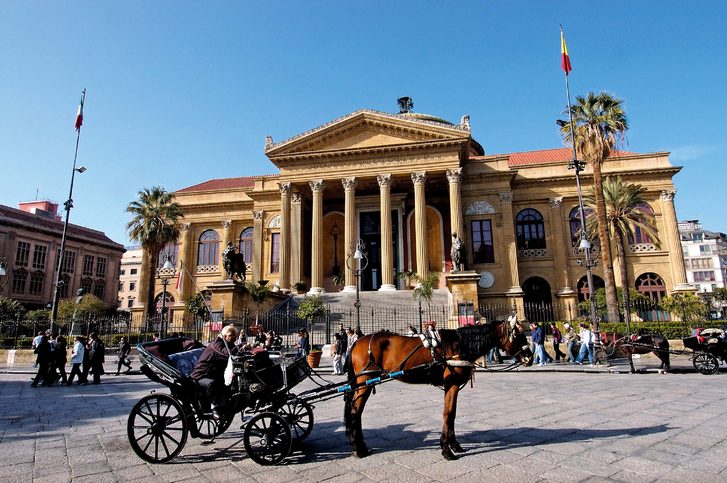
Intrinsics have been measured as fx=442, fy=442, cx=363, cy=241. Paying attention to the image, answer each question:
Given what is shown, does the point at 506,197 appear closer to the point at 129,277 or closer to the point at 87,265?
the point at 87,265

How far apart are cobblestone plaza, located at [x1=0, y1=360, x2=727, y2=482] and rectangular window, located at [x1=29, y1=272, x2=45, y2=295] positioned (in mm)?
44808

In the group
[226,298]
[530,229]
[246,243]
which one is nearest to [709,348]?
[226,298]

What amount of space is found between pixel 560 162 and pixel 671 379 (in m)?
23.9

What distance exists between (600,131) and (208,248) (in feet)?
98.2

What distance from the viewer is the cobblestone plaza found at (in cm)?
429

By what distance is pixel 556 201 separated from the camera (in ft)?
106

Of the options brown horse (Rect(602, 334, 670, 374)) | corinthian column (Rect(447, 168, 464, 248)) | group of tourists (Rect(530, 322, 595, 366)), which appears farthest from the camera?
corinthian column (Rect(447, 168, 464, 248))

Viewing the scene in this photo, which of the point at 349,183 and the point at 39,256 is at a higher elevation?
the point at 349,183

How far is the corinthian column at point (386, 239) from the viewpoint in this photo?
2764 cm

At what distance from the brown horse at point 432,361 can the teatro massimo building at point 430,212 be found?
69.9 feet

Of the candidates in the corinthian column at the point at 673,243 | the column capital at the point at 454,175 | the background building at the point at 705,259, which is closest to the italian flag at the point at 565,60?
the column capital at the point at 454,175

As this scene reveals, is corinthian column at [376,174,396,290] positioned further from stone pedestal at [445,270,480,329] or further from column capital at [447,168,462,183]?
stone pedestal at [445,270,480,329]

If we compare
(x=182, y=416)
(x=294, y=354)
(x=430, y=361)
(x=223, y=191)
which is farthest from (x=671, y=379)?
(x=223, y=191)

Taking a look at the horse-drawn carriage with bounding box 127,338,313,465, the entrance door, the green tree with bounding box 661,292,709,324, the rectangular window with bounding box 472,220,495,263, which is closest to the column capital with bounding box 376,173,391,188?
the entrance door
